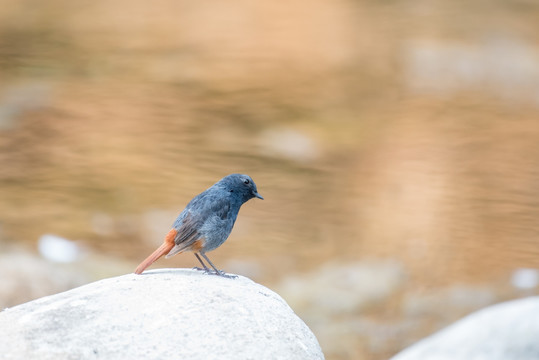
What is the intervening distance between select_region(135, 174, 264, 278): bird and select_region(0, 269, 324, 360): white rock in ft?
0.62

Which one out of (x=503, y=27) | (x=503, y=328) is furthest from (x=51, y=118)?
(x=503, y=328)

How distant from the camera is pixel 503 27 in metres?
7.16

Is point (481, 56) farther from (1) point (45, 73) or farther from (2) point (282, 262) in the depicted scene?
(1) point (45, 73)

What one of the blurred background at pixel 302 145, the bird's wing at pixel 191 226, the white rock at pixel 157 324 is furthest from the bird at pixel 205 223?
the blurred background at pixel 302 145

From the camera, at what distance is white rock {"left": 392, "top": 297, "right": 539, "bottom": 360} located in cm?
315

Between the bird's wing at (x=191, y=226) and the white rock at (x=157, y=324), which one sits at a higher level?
the bird's wing at (x=191, y=226)

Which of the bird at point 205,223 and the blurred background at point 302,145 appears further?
the blurred background at point 302,145

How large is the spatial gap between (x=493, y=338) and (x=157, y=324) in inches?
62.7

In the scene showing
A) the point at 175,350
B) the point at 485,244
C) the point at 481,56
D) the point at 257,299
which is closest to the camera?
the point at 175,350

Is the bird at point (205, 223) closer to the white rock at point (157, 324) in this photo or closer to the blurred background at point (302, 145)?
→ the white rock at point (157, 324)

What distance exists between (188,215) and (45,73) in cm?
426

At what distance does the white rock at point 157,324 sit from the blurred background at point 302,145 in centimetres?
Result: 281

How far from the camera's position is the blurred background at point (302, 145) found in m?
6.50

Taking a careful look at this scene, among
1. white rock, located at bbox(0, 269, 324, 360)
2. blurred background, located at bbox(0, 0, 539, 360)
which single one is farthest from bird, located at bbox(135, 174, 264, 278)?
blurred background, located at bbox(0, 0, 539, 360)
